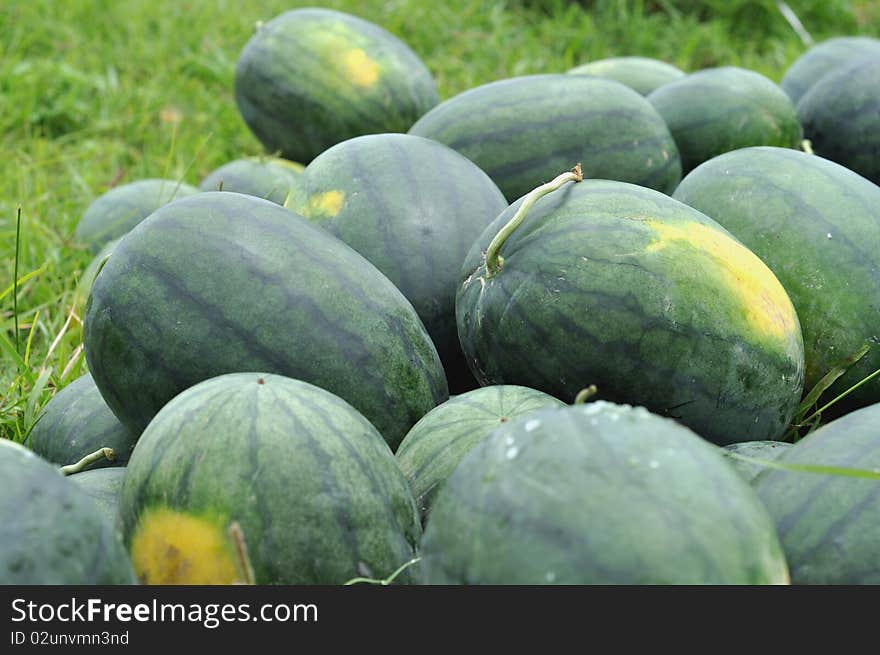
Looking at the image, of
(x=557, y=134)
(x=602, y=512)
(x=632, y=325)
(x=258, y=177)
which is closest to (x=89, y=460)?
(x=632, y=325)

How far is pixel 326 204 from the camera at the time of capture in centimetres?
238

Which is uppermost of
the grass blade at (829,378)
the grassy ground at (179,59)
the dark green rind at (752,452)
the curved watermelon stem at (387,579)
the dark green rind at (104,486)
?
the curved watermelon stem at (387,579)

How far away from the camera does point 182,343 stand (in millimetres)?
1881

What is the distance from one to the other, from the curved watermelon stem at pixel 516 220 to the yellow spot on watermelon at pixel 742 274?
0.55 feet

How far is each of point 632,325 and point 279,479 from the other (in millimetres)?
693

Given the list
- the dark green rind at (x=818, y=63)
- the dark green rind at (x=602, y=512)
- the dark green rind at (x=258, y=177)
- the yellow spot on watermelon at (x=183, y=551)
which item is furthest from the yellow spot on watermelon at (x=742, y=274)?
the dark green rind at (x=818, y=63)

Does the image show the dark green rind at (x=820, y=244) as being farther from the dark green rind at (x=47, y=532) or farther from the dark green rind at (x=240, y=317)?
the dark green rind at (x=47, y=532)

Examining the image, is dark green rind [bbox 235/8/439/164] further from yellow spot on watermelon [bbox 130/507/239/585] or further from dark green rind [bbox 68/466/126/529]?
yellow spot on watermelon [bbox 130/507/239/585]

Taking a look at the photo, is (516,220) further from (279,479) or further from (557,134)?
(557,134)

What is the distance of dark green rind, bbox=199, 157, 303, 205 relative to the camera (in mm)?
3357

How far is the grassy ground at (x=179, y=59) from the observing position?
404 centimetres
